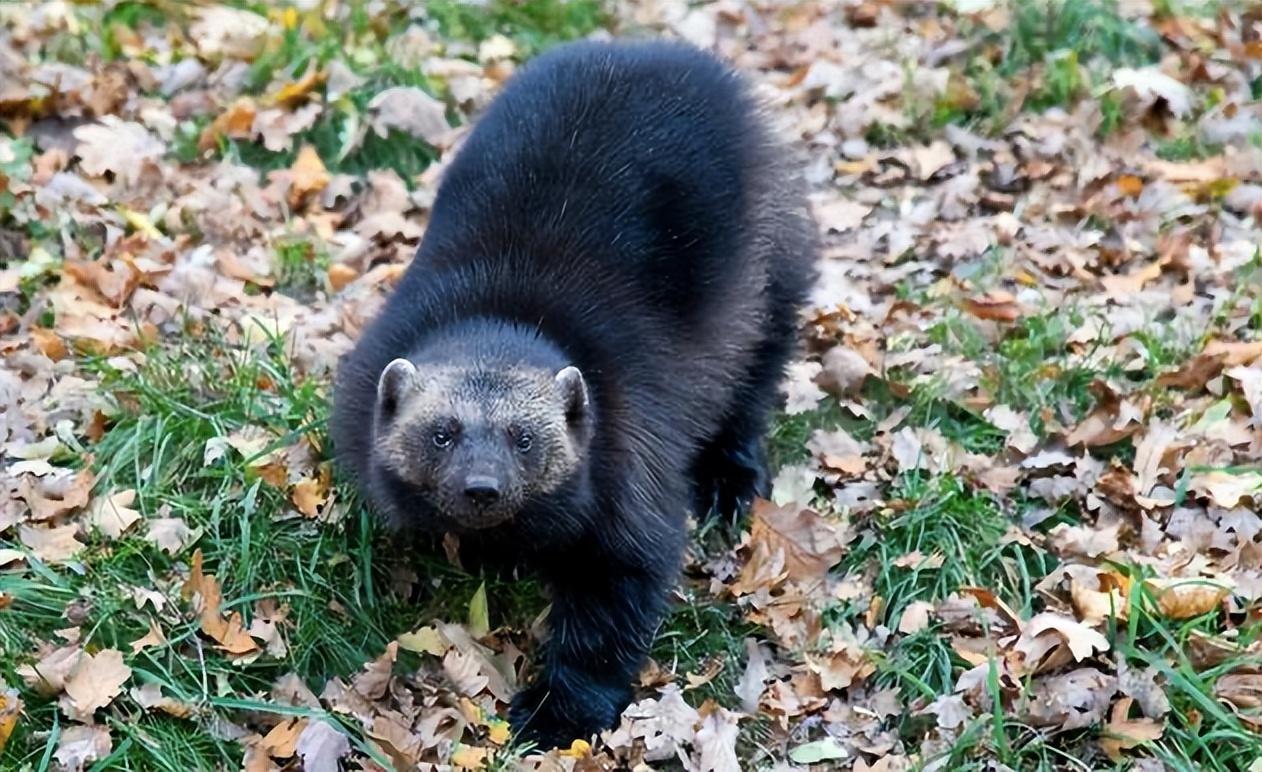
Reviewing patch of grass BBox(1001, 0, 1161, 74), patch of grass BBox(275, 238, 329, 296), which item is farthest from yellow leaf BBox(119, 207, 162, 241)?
patch of grass BBox(1001, 0, 1161, 74)

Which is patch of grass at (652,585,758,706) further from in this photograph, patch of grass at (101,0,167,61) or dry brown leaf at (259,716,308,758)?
patch of grass at (101,0,167,61)

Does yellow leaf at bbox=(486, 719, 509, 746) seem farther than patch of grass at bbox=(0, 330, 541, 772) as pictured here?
Yes

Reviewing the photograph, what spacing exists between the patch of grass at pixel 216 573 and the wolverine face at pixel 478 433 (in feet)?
1.65

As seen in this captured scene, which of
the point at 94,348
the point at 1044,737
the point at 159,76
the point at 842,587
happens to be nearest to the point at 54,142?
the point at 159,76

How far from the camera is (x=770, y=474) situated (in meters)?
6.01

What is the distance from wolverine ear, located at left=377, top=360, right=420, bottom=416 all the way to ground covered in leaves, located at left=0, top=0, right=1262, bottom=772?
66 cm

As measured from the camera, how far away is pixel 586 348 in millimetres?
5008

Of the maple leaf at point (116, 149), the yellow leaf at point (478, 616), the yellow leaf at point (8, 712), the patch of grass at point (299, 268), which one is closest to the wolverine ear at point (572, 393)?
the yellow leaf at point (478, 616)

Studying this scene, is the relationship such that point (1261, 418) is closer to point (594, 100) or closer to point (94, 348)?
point (594, 100)

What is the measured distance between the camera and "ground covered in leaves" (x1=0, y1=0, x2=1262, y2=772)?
15.4ft

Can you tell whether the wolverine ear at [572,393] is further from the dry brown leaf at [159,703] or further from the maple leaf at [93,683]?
the maple leaf at [93,683]

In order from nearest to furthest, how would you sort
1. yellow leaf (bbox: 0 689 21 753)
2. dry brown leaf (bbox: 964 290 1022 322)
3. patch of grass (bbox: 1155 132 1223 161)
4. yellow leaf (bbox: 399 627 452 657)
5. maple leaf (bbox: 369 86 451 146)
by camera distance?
yellow leaf (bbox: 0 689 21 753) → yellow leaf (bbox: 399 627 452 657) → dry brown leaf (bbox: 964 290 1022 322) → maple leaf (bbox: 369 86 451 146) → patch of grass (bbox: 1155 132 1223 161)

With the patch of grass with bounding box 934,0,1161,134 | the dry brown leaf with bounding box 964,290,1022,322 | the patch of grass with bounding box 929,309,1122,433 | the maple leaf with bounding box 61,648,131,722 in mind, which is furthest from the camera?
the patch of grass with bounding box 934,0,1161,134

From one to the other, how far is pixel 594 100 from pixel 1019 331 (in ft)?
7.37
